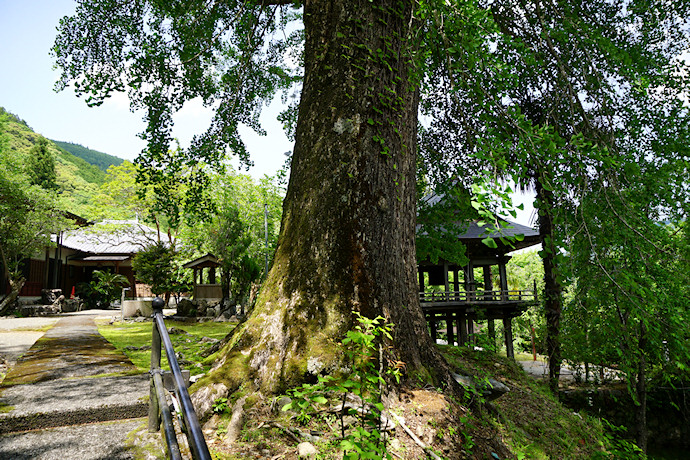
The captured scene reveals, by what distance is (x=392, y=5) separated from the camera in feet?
12.7

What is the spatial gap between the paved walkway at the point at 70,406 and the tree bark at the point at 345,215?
849mm

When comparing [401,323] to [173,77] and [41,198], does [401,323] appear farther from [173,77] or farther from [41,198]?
[41,198]

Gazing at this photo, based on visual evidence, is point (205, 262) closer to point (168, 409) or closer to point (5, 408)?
point (5, 408)

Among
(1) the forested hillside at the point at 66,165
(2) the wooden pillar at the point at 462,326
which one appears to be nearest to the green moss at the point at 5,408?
(2) the wooden pillar at the point at 462,326

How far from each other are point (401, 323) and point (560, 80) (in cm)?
461

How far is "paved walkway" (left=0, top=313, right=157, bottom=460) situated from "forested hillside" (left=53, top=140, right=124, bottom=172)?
10173 cm

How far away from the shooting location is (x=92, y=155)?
9562cm

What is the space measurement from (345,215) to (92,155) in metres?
114

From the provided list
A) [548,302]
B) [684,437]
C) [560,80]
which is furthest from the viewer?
[684,437]

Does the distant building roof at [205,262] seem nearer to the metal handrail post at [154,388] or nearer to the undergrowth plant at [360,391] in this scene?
the metal handrail post at [154,388]

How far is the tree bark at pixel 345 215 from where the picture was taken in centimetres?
311

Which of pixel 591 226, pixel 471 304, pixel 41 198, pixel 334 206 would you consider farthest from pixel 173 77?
pixel 471 304

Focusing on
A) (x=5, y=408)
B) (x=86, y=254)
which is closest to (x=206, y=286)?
(x=86, y=254)

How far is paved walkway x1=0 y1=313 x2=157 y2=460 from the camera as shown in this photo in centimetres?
244
